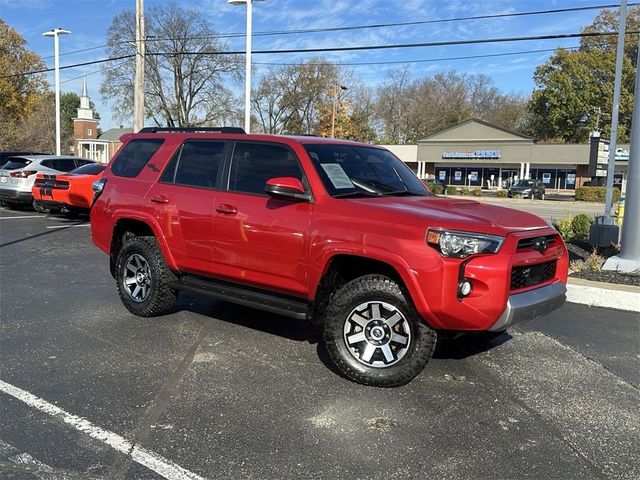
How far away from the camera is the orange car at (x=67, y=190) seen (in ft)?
45.6

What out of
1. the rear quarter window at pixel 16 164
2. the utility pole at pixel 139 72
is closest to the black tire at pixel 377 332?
the rear quarter window at pixel 16 164

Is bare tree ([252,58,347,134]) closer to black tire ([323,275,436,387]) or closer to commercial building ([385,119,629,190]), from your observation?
commercial building ([385,119,629,190])

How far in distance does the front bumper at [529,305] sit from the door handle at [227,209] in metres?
2.37

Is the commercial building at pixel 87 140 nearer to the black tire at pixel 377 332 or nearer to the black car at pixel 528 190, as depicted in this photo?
the black car at pixel 528 190

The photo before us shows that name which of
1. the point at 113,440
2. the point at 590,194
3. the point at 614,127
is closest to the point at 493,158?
the point at 590,194

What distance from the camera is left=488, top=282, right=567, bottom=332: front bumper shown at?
3.99m

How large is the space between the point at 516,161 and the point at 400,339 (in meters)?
54.0

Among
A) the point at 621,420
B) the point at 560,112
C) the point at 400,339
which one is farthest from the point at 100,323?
the point at 560,112

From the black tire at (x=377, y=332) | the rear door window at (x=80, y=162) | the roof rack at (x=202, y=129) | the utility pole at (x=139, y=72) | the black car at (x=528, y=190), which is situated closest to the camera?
the black tire at (x=377, y=332)

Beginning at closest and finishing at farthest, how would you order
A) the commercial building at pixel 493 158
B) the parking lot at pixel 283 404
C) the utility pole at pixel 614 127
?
the parking lot at pixel 283 404 → the utility pole at pixel 614 127 → the commercial building at pixel 493 158

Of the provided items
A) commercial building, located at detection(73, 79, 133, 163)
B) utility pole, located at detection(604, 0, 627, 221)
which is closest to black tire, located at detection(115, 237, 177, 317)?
utility pole, located at detection(604, 0, 627, 221)

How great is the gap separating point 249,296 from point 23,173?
1366 centimetres

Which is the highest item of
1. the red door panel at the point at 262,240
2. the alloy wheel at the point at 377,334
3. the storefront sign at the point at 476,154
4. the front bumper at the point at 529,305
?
the storefront sign at the point at 476,154

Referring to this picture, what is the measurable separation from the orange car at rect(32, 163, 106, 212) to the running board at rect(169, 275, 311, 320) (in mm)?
9248
